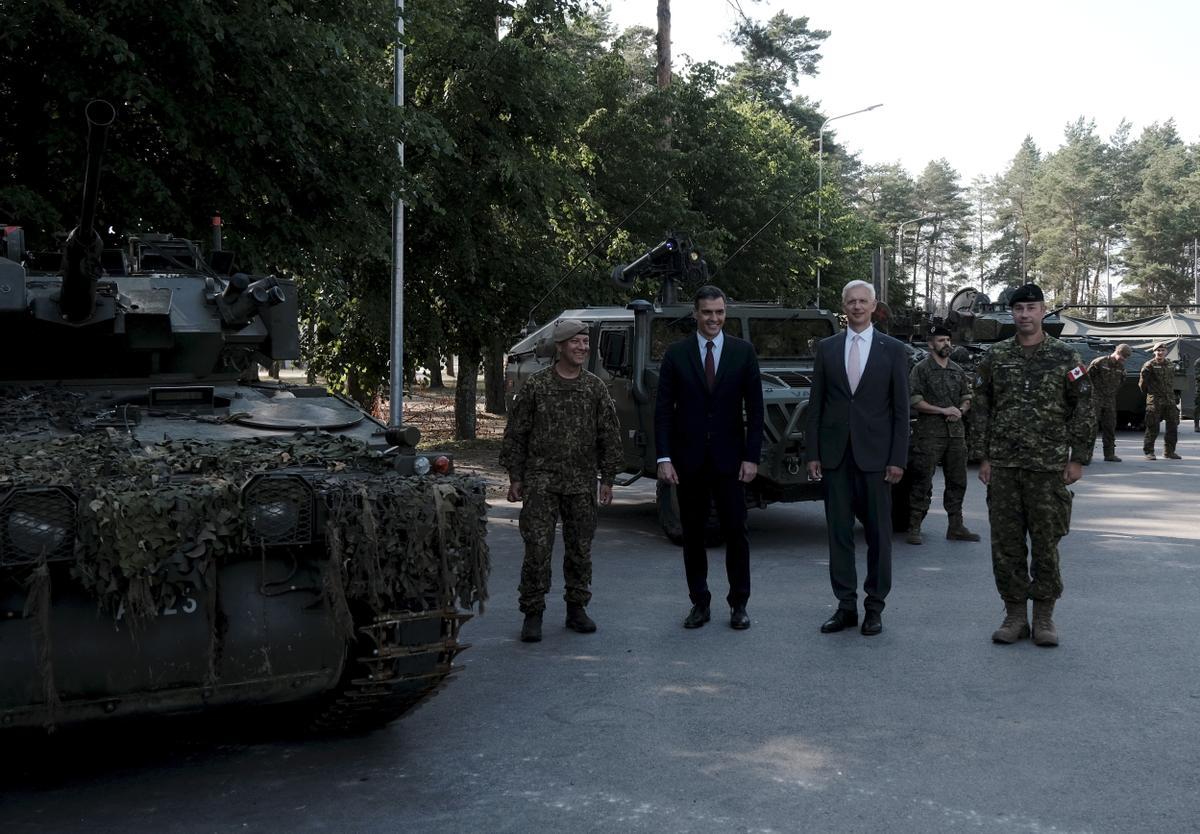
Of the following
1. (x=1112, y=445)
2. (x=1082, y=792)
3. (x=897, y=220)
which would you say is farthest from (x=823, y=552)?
(x=897, y=220)

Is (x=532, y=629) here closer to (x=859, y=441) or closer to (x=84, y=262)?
(x=859, y=441)

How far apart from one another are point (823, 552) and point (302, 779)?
6.05m

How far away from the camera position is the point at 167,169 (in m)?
11.7

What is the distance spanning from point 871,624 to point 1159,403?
13.1 metres

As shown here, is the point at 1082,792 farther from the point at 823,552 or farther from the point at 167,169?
the point at 167,169

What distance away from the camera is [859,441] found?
7.31m

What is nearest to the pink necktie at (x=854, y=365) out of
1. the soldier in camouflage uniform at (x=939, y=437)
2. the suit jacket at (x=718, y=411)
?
the suit jacket at (x=718, y=411)

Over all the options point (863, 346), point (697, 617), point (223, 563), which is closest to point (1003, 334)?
point (863, 346)

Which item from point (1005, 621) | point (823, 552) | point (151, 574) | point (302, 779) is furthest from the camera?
point (823, 552)

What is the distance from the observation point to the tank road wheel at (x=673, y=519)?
10578 mm

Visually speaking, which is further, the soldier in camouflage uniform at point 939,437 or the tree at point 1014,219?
the tree at point 1014,219

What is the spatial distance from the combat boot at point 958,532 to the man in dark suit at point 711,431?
12.6 ft

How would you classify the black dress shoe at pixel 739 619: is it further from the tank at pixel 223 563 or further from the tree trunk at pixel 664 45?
the tree trunk at pixel 664 45

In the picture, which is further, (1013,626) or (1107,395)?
(1107,395)
